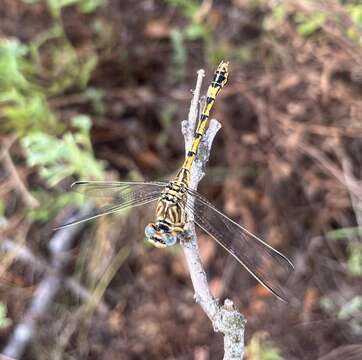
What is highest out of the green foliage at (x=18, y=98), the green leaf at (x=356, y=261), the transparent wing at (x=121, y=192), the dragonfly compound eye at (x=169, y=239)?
the green foliage at (x=18, y=98)

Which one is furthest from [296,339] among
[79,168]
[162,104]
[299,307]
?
[162,104]

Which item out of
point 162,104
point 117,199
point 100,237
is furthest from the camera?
point 162,104

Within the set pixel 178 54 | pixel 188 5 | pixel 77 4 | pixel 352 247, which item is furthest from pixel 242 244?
pixel 77 4

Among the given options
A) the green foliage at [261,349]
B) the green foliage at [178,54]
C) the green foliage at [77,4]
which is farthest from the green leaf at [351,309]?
the green foliage at [77,4]

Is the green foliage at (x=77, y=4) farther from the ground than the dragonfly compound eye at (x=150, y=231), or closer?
farther from the ground

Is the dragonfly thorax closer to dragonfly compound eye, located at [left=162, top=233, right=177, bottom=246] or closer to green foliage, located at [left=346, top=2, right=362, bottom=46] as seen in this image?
dragonfly compound eye, located at [left=162, top=233, right=177, bottom=246]

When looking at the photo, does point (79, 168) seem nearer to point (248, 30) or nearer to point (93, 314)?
point (93, 314)

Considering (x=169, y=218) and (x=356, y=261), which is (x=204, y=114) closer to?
(x=169, y=218)

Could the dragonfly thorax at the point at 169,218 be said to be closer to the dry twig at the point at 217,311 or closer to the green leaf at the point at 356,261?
the dry twig at the point at 217,311
